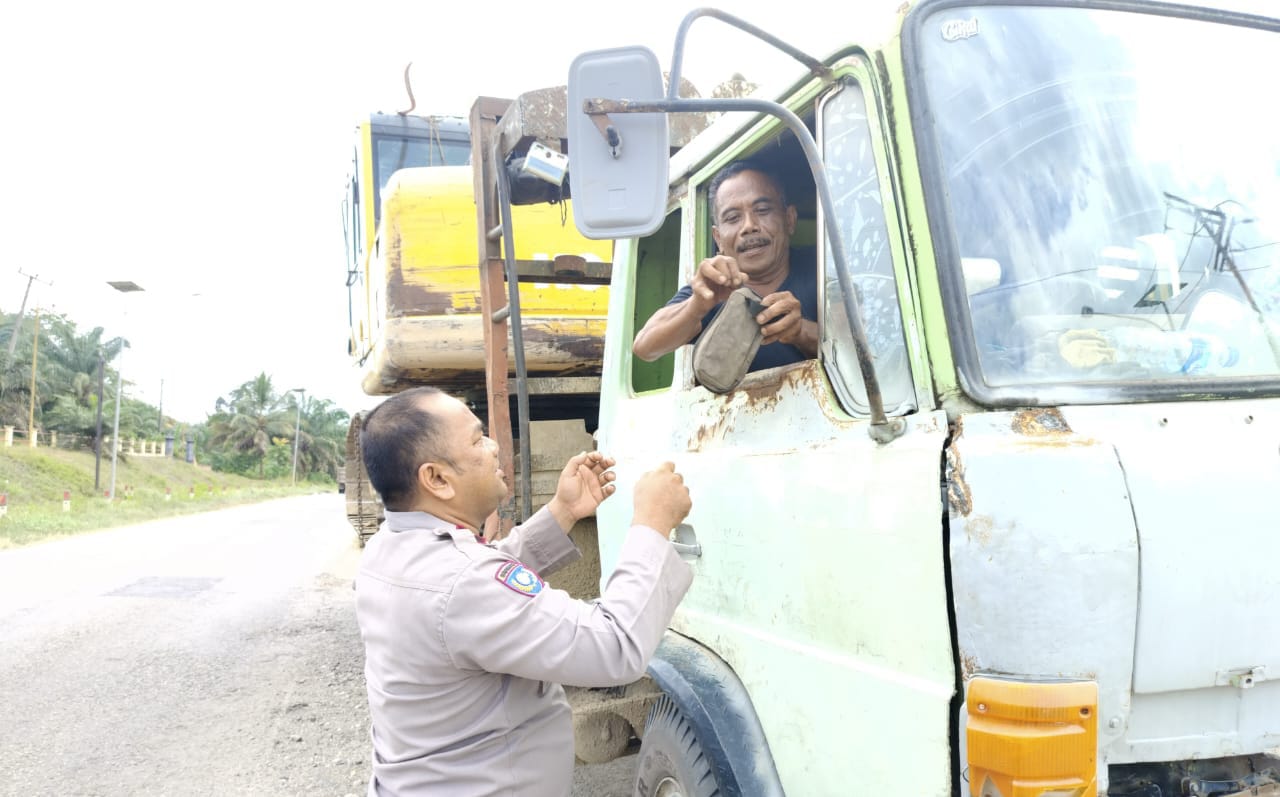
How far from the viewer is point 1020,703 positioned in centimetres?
135

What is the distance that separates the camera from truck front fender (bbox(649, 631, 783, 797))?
189 cm

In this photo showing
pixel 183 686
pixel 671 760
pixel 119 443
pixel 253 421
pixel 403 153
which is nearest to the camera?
pixel 671 760

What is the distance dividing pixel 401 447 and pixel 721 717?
0.85 metres

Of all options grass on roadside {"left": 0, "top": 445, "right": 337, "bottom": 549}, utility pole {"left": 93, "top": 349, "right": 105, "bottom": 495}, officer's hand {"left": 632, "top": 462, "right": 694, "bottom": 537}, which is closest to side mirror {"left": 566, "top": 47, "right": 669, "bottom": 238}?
officer's hand {"left": 632, "top": 462, "right": 694, "bottom": 537}

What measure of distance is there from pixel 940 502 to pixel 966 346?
0.88 ft

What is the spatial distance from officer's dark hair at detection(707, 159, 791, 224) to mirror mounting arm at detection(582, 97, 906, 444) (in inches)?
28.1

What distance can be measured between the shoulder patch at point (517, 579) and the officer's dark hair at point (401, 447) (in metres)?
0.27

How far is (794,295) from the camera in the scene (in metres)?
2.22

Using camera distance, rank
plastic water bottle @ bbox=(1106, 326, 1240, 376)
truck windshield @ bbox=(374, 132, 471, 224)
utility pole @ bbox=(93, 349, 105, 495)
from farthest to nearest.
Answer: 1. utility pole @ bbox=(93, 349, 105, 495)
2. truck windshield @ bbox=(374, 132, 471, 224)
3. plastic water bottle @ bbox=(1106, 326, 1240, 376)

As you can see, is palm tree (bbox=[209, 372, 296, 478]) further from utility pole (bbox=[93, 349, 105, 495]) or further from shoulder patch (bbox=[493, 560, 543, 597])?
shoulder patch (bbox=[493, 560, 543, 597])

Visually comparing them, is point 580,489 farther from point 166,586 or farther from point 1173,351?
point 166,586

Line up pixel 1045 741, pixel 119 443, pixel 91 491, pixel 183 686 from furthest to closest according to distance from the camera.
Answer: pixel 119 443, pixel 91 491, pixel 183 686, pixel 1045 741

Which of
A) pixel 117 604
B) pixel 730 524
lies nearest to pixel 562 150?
pixel 730 524

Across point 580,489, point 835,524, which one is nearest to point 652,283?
point 580,489
